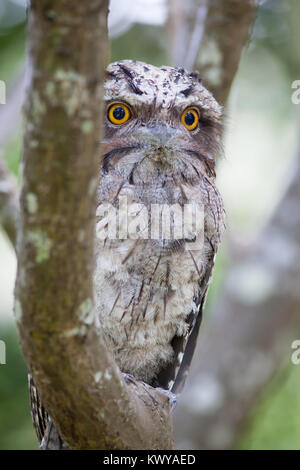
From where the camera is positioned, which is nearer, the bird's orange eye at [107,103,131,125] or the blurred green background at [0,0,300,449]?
the bird's orange eye at [107,103,131,125]

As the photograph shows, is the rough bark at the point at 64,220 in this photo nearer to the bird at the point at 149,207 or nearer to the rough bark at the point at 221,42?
the bird at the point at 149,207

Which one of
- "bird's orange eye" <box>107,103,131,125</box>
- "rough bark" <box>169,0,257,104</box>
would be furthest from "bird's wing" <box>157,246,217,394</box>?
"rough bark" <box>169,0,257,104</box>

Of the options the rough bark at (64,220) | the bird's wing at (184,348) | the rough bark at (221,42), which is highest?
the rough bark at (221,42)

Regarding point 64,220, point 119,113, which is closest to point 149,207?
point 119,113

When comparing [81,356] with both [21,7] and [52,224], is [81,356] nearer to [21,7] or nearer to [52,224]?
[52,224]

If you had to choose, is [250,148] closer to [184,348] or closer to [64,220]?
[184,348]

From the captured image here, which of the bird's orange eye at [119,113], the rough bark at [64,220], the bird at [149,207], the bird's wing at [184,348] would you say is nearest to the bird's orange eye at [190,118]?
the bird at [149,207]

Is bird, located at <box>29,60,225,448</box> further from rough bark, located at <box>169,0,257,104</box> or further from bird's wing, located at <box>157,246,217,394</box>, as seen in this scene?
rough bark, located at <box>169,0,257,104</box>

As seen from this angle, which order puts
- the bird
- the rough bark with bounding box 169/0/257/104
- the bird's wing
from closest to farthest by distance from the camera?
the bird < the bird's wing < the rough bark with bounding box 169/0/257/104
